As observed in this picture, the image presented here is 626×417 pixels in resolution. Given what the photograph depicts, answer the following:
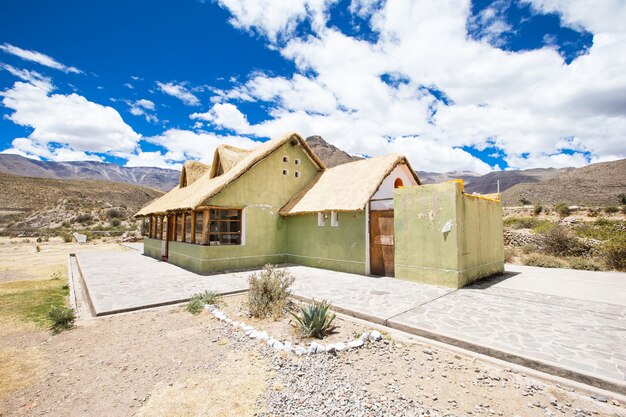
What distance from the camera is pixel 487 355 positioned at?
16.0 feet

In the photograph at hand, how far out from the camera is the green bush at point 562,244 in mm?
15875

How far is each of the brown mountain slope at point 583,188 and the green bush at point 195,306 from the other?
173 ft

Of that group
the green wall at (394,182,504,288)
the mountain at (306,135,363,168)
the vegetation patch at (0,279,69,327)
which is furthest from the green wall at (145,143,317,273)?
the mountain at (306,135,363,168)

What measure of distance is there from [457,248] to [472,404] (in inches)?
238

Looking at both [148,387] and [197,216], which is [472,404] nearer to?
[148,387]

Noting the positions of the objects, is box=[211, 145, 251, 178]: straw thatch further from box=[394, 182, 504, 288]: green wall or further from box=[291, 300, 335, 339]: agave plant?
box=[291, 300, 335, 339]: agave plant

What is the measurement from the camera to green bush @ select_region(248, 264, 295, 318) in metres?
6.99

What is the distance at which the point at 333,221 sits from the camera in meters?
13.1

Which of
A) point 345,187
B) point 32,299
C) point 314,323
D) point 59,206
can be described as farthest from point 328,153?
point 314,323

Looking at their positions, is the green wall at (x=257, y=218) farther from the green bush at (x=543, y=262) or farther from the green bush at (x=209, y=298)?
the green bush at (x=543, y=262)

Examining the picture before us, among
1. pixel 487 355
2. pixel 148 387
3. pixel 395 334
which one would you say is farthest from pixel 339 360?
pixel 148 387

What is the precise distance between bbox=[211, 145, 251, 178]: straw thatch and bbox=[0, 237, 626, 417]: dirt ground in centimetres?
1036

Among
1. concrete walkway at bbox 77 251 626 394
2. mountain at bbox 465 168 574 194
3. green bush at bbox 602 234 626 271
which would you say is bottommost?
concrete walkway at bbox 77 251 626 394

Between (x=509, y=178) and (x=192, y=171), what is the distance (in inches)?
4791
